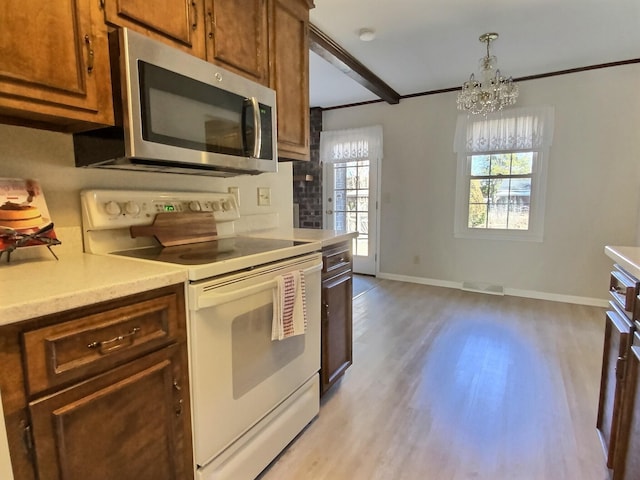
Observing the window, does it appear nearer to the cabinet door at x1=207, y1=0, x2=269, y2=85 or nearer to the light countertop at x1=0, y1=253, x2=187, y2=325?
the cabinet door at x1=207, y1=0, x2=269, y2=85

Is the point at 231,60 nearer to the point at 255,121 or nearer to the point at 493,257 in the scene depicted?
the point at 255,121

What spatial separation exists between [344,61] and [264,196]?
170cm

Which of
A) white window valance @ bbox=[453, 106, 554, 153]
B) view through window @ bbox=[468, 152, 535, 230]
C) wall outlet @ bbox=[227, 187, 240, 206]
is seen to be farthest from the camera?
view through window @ bbox=[468, 152, 535, 230]

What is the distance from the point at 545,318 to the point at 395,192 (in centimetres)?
220

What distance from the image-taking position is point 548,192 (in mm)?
3645

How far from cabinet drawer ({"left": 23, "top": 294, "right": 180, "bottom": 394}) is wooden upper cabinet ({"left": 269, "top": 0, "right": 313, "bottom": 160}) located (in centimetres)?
111

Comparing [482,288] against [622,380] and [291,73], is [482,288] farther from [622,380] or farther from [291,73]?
[291,73]

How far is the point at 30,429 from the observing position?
745 millimetres

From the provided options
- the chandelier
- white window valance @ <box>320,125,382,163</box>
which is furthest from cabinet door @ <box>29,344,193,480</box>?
white window valance @ <box>320,125,382,163</box>

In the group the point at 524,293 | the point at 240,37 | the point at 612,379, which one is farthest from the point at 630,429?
the point at 524,293

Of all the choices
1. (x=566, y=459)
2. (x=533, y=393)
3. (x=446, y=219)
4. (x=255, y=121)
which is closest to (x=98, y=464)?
(x=255, y=121)

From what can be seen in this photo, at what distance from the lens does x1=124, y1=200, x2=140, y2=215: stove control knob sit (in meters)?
1.39

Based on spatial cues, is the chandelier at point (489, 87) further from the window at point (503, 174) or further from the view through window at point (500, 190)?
the view through window at point (500, 190)

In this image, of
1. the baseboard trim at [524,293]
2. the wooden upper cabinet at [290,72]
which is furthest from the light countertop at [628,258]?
the baseboard trim at [524,293]
